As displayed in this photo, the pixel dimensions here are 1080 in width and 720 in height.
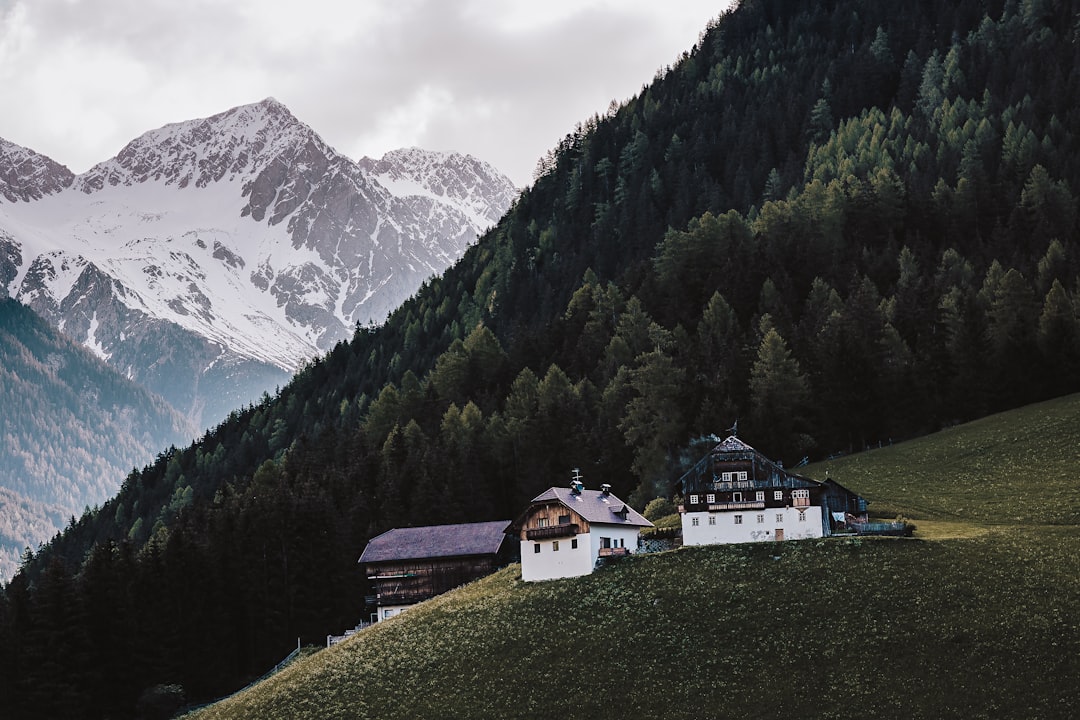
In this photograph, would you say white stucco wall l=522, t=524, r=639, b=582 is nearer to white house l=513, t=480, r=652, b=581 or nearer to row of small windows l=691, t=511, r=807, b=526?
white house l=513, t=480, r=652, b=581

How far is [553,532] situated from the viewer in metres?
93.1

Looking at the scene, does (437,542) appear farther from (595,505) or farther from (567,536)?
(567,536)

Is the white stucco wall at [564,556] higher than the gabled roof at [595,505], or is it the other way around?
the gabled roof at [595,505]

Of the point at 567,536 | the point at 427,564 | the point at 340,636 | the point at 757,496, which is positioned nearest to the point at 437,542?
the point at 427,564

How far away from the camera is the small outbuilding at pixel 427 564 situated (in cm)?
11056

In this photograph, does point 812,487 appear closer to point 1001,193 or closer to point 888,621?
point 888,621

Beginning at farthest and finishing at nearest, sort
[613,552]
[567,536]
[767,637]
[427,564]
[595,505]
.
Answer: [427,564] < [595,505] < [613,552] < [567,536] < [767,637]

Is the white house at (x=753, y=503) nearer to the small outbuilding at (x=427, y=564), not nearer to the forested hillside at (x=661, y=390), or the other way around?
the small outbuilding at (x=427, y=564)

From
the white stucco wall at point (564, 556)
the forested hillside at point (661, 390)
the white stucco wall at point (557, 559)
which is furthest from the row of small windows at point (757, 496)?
the forested hillside at point (661, 390)

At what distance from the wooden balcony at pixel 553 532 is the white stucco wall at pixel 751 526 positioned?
24.8 ft

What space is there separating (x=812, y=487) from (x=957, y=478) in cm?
1540


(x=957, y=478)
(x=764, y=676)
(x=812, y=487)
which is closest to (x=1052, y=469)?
(x=957, y=478)

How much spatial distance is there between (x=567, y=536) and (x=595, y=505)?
5190 millimetres

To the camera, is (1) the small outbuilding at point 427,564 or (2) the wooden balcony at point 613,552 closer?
(2) the wooden balcony at point 613,552
